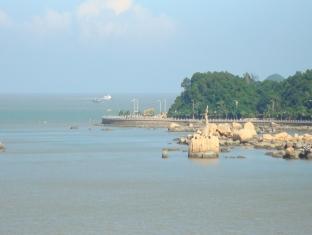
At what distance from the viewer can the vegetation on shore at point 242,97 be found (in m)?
140

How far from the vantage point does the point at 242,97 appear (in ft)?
499

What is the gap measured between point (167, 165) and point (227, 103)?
3052 inches

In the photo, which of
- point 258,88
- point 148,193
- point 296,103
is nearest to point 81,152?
point 148,193

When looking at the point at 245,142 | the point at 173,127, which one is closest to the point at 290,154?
the point at 245,142

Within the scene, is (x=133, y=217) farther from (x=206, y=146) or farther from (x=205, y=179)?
(x=206, y=146)

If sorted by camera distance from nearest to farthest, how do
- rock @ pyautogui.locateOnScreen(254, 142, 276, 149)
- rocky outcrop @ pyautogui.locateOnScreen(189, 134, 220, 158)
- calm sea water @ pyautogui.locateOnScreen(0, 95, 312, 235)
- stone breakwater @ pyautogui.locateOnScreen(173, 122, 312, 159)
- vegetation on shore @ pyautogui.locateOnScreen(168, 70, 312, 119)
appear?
calm sea water @ pyautogui.locateOnScreen(0, 95, 312, 235) → rocky outcrop @ pyautogui.locateOnScreen(189, 134, 220, 158) → stone breakwater @ pyautogui.locateOnScreen(173, 122, 312, 159) → rock @ pyautogui.locateOnScreen(254, 142, 276, 149) → vegetation on shore @ pyautogui.locateOnScreen(168, 70, 312, 119)

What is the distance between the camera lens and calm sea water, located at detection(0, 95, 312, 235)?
150ft

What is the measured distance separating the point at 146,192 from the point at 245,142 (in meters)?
40.3

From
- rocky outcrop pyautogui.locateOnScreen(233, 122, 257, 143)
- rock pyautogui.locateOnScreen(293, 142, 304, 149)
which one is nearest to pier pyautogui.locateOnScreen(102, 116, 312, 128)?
rocky outcrop pyautogui.locateOnScreen(233, 122, 257, 143)

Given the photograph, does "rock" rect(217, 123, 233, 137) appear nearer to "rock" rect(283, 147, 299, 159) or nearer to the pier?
"rock" rect(283, 147, 299, 159)

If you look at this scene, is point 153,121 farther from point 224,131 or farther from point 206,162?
point 206,162

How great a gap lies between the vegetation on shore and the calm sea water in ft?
164

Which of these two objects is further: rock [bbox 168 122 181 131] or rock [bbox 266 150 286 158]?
rock [bbox 168 122 181 131]

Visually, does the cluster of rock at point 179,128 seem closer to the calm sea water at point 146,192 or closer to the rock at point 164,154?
the calm sea water at point 146,192
